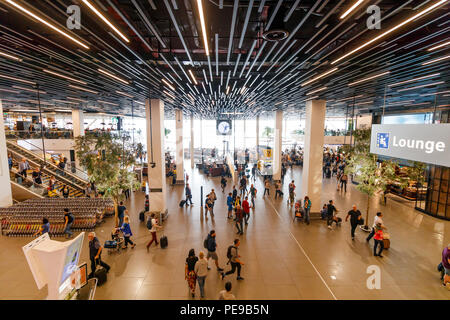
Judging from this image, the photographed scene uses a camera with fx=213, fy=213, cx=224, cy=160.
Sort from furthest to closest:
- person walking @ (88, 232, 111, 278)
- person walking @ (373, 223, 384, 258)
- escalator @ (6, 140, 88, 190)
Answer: escalator @ (6, 140, 88, 190), person walking @ (373, 223, 384, 258), person walking @ (88, 232, 111, 278)

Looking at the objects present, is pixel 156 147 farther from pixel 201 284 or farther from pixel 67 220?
pixel 201 284

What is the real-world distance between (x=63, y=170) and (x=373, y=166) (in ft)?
60.8

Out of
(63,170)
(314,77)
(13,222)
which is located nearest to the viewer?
(314,77)

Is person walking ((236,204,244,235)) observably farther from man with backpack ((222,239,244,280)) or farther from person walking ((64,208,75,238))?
person walking ((64,208,75,238))

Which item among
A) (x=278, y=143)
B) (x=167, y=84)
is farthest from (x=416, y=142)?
Answer: (x=278, y=143)

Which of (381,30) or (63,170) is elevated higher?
(381,30)

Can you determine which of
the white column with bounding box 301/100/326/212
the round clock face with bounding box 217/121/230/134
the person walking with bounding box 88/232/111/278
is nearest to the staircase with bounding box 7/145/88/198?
the person walking with bounding box 88/232/111/278

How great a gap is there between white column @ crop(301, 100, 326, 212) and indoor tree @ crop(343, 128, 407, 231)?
5.37ft

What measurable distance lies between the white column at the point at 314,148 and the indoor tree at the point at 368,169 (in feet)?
5.37

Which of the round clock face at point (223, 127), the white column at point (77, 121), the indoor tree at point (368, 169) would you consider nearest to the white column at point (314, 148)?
the indoor tree at point (368, 169)

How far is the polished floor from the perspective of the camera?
5.36 m
